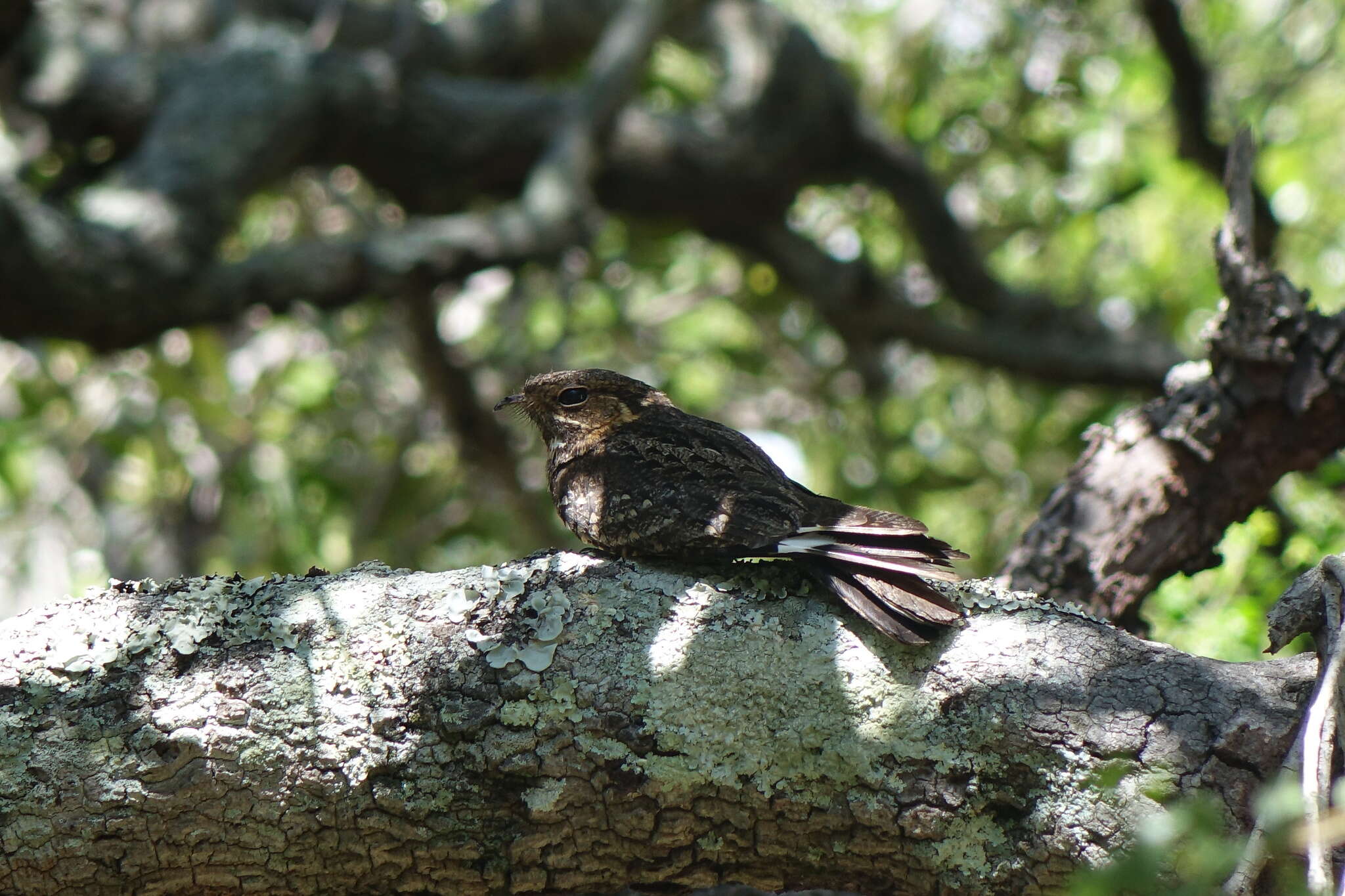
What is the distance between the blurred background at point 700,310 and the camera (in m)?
5.46

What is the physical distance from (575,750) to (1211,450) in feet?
6.00

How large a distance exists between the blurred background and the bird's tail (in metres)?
2.93

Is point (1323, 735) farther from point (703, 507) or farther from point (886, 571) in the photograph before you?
point (703, 507)

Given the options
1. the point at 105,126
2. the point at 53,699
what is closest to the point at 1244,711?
the point at 53,699

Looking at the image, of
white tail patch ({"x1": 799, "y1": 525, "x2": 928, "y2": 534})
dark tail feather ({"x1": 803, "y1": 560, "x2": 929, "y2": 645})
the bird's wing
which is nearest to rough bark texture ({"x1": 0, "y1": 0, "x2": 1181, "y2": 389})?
the bird's wing

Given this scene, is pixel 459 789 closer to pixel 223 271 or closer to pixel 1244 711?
pixel 1244 711

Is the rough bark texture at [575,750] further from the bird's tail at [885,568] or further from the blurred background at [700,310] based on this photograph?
the blurred background at [700,310]

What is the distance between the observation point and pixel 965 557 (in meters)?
2.07

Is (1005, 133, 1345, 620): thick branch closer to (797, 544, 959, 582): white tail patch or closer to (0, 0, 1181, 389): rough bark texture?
(797, 544, 959, 582): white tail patch

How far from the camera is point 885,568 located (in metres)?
1.99

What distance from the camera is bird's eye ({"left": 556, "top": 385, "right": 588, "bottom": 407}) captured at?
10.1ft

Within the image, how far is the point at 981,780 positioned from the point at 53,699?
138 cm

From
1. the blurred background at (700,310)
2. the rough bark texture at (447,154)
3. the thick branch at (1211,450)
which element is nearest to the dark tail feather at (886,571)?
the thick branch at (1211,450)

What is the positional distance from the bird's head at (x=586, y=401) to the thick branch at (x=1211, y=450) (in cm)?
100
